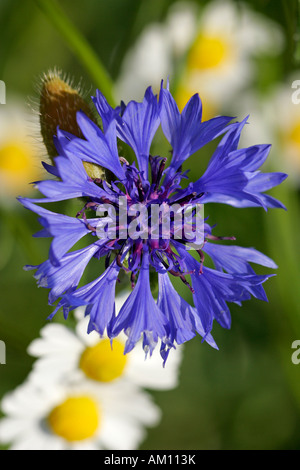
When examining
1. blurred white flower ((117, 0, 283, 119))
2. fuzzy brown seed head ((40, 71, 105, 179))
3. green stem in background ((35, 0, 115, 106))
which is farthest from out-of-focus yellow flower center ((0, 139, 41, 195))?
fuzzy brown seed head ((40, 71, 105, 179))

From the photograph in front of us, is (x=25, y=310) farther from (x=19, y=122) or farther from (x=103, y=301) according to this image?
(x=103, y=301)

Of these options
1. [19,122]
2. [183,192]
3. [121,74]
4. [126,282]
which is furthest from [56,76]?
[19,122]

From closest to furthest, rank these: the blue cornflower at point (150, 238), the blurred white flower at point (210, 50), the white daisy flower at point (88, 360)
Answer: the blue cornflower at point (150, 238) → the white daisy flower at point (88, 360) → the blurred white flower at point (210, 50)

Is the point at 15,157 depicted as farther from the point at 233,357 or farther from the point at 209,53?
the point at 233,357

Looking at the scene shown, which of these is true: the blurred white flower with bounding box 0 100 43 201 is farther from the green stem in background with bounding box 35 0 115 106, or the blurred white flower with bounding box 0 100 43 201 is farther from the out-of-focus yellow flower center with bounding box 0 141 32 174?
the green stem in background with bounding box 35 0 115 106


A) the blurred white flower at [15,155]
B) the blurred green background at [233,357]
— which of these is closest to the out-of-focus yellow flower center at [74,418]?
the blurred green background at [233,357]

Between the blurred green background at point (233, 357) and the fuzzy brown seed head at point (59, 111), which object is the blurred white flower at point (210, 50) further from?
the fuzzy brown seed head at point (59, 111)
